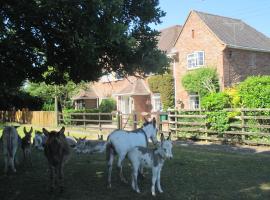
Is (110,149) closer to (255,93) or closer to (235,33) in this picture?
(255,93)

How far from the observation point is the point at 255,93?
18.8m

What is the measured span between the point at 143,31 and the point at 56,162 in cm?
365

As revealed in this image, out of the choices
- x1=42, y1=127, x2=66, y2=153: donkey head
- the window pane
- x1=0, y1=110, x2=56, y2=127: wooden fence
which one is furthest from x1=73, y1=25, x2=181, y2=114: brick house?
x1=42, y1=127, x2=66, y2=153: donkey head

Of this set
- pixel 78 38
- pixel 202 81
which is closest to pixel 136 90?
pixel 202 81

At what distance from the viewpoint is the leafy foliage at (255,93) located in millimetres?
18312

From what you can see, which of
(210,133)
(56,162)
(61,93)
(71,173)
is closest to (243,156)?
(210,133)

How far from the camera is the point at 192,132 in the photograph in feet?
68.3

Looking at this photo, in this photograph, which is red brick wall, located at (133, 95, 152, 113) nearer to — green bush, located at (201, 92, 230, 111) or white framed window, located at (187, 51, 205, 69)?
white framed window, located at (187, 51, 205, 69)

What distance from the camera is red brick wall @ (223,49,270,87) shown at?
3275cm

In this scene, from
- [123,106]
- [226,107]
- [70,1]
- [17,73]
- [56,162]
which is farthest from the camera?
[123,106]

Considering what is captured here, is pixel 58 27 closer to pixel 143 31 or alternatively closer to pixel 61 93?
pixel 143 31

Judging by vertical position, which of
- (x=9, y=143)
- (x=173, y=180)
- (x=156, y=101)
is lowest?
(x=173, y=180)

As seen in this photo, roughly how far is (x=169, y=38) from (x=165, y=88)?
21.0 feet

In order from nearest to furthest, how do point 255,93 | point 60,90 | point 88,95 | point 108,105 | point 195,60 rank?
point 255,93, point 195,60, point 60,90, point 108,105, point 88,95
